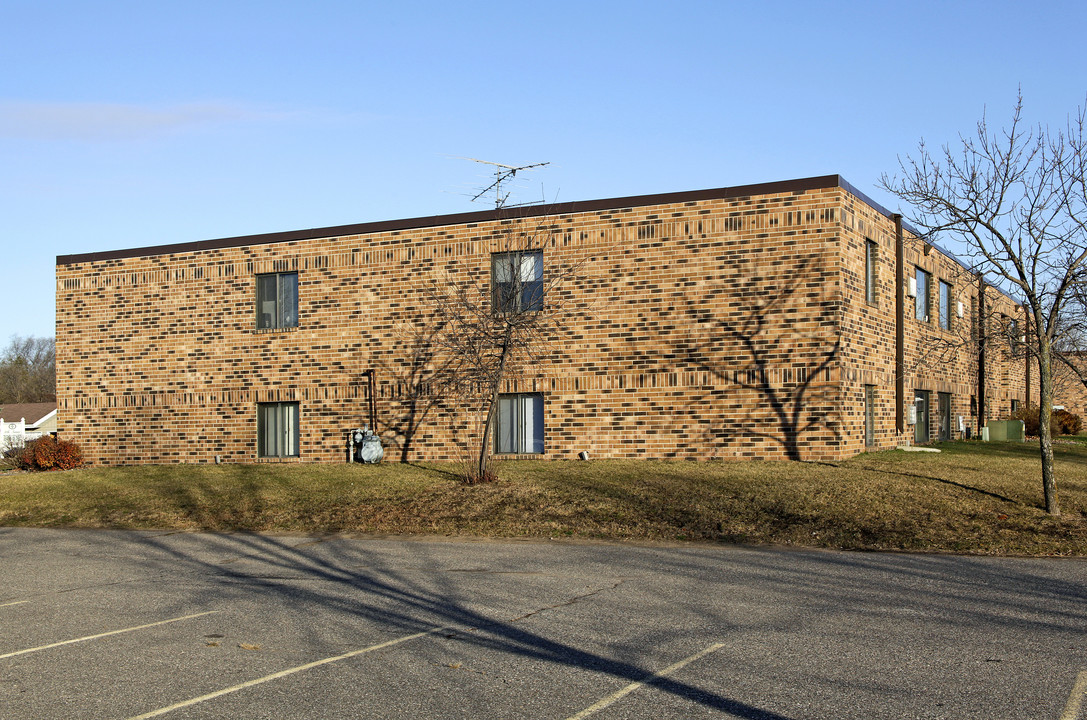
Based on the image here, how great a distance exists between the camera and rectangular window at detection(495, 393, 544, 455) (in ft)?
73.4

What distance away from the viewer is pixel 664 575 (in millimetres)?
11281

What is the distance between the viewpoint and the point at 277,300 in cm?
2492

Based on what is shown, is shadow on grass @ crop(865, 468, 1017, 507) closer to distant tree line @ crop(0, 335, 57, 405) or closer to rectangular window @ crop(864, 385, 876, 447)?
rectangular window @ crop(864, 385, 876, 447)

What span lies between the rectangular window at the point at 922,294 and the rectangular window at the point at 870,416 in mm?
5027

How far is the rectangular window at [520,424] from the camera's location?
22375 mm

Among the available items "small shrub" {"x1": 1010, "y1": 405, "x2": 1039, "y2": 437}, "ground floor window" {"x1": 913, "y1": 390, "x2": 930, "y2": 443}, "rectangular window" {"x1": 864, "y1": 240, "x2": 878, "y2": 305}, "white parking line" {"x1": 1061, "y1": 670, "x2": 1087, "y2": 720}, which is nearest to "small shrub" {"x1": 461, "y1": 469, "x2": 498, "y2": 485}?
"rectangular window" {"x1": 864, "y1": 240, "x2": 878, "y2": 305}

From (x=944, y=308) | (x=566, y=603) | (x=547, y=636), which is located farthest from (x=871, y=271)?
(x=547, y=636)

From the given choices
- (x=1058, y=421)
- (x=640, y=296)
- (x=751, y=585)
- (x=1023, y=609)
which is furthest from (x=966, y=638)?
(x=1058, y=421)

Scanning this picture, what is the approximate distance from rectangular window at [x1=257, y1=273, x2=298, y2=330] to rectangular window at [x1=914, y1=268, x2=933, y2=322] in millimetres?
16103

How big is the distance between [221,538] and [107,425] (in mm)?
13064

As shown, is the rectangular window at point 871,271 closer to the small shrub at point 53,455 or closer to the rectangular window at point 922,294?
the rectangular window at point 922,294

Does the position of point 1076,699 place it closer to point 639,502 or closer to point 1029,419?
point 639,502

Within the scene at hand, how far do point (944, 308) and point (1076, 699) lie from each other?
24355mm

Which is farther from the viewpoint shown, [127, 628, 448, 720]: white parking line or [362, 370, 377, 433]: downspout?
[362, 370, 377, 433]: downspout
